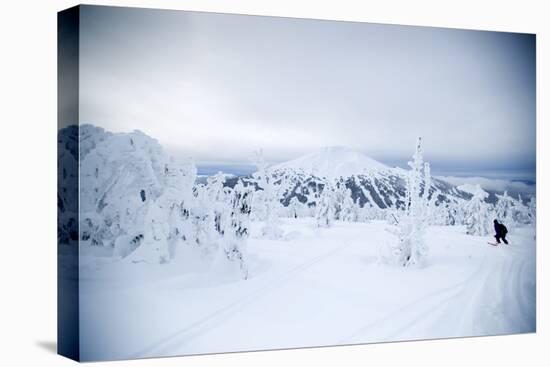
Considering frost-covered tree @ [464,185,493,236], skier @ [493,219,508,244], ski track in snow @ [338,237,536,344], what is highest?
frost-covered tree @ [464,185,493,236]

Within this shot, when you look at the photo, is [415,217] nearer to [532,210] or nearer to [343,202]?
[343,202]

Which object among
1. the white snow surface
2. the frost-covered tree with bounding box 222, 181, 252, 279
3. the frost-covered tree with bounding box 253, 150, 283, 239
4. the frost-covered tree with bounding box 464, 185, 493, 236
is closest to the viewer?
the frost-covered tree with bounding box 222, 181, 252, 279

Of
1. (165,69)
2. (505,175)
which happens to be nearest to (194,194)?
(165,69)

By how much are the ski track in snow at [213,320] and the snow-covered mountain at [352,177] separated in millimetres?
719

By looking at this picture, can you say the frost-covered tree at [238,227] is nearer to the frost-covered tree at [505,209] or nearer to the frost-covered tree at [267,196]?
the frost-covered tree at [267,196]

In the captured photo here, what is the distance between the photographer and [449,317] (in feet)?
30.1

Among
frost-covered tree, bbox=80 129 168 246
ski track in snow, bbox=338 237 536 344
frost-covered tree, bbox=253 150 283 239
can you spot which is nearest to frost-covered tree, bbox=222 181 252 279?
frost-covered tree, bbox=253 150 283 239

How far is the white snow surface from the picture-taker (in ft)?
28.5

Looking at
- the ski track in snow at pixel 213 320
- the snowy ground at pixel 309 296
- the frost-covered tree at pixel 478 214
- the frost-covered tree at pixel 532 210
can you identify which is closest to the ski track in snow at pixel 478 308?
the snowy ground at pixel 309 296

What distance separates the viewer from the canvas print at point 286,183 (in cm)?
791

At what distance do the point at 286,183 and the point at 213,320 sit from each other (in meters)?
1.51

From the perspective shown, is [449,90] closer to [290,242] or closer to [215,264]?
[290,242]

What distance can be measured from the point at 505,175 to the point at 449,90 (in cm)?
114

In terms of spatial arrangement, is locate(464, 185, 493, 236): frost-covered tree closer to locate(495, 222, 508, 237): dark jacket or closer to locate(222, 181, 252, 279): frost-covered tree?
locate(495, 222, 508, 237): dark jacket
